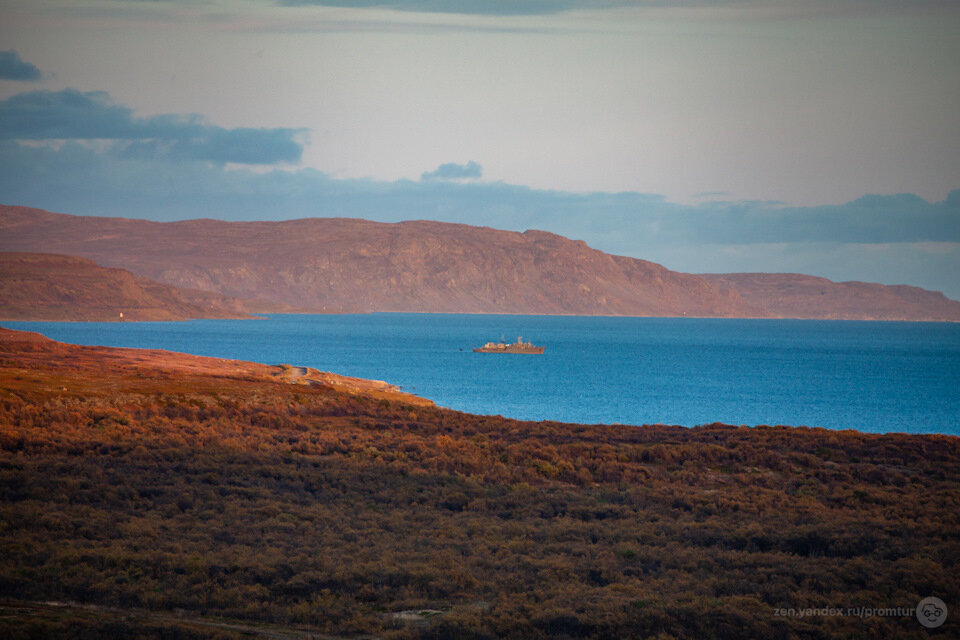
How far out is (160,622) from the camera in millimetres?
12688

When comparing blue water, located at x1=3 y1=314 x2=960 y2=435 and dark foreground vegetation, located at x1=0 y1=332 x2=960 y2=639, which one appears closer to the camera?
dark foreground vegetation, located at x1=0 y1=332 x2=960 y2=639

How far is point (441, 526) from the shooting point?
2064 centimetres

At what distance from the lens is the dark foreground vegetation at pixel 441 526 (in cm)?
1369

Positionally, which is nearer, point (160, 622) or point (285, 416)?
point (160, 622)

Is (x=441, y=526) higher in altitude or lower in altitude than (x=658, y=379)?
higher

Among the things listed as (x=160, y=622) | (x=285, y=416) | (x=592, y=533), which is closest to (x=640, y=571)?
(x=592, y=533)

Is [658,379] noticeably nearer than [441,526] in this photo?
No

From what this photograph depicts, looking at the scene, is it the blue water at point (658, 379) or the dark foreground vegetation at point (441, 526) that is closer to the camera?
the dark foreground vegetation at point (441, 526)

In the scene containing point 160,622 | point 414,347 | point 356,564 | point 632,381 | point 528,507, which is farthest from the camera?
point 414,347

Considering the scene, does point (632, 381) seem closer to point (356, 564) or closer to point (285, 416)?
point (285, 416)

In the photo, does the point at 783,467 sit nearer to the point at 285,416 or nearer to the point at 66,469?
the point at 285,416

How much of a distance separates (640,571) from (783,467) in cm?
1566

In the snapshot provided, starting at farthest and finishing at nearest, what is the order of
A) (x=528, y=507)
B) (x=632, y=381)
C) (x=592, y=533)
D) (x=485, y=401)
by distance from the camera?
1. (x=632, y=381)
2. (x=485, y=401)
3. (x=528, y=507)
4. (x=592, y=533)

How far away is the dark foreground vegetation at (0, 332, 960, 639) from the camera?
13.7 metres
